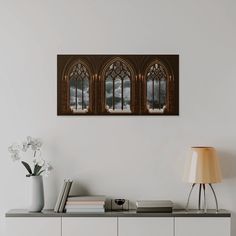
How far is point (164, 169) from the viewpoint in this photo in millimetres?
4109

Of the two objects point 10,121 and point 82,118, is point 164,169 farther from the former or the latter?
point 10,121

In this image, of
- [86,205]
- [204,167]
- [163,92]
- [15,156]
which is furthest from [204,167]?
[15,156]

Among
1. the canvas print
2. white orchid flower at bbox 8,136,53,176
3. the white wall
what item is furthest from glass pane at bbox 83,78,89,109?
white orchid flower at bbox 8,136,53,176

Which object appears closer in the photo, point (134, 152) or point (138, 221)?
point (138, 221)

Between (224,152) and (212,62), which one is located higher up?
(212,62)

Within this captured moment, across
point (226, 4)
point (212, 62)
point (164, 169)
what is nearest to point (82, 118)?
point (164, 169)

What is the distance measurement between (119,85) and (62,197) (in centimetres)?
97

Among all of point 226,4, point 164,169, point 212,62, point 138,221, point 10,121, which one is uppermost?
point 226,4

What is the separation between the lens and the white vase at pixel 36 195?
3.92 meters

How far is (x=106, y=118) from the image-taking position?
412cm

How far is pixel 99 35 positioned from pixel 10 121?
3.17ft

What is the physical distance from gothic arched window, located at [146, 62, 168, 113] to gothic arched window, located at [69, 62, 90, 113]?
1.57 feet

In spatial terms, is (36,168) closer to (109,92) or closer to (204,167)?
(109,92)

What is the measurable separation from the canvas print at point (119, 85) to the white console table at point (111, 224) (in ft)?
2.62
